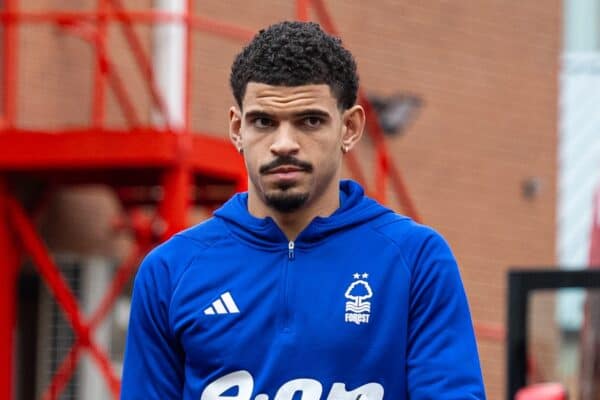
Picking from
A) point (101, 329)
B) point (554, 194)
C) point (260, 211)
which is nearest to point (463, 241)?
point (554, 194)

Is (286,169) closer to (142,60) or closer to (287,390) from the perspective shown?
(287,390)

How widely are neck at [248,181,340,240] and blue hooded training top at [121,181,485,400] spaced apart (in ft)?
0.06

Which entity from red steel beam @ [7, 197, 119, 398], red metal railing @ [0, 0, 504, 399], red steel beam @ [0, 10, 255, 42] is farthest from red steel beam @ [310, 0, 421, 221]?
red steel beam @ [7, 197, 119, 398]

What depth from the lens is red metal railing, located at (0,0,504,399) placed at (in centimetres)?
1155

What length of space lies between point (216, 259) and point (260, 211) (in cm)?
15

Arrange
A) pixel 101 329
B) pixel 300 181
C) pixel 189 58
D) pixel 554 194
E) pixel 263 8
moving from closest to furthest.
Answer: pixel 300 181 → pixel 189 58 → pixel 101 329 → pixel 263 8 → pixel 554 194

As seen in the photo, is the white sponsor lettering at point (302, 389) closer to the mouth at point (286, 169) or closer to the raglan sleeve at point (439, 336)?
the raglan sleeve at point (439, 336)

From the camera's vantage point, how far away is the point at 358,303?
4320mm

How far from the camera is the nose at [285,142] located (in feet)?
13.9

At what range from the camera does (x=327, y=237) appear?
14.6 feet

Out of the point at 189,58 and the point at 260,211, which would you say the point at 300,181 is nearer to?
the point at 260,211

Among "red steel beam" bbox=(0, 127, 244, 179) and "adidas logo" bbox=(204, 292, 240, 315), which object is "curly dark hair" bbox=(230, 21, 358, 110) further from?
"red steel beam" bbox=(0, 127, 244, 179)

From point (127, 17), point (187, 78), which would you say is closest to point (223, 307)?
point (187, 78)

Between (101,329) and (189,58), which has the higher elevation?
(189,58)
